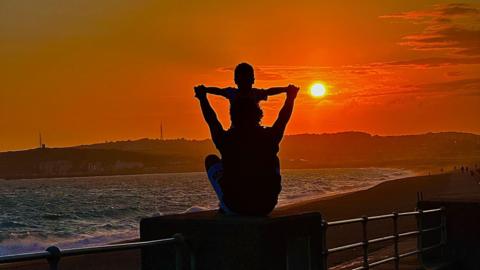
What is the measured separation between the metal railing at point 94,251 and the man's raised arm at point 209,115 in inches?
38.0

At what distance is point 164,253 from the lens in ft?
17.6

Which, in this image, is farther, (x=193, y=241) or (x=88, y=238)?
(x=88, y=238)

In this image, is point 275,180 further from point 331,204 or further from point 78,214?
point 78,214

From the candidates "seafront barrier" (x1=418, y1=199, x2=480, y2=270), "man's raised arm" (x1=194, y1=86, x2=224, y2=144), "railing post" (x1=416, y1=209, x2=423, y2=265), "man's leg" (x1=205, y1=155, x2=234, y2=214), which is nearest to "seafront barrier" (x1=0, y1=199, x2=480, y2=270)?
"man's leg" (x1=205, y1=155, x2=234, y2=214)

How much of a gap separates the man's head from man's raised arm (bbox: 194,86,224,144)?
14 cm

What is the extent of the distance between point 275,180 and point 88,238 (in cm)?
3819

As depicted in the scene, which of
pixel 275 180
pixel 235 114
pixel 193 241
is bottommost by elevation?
pixel 193 241

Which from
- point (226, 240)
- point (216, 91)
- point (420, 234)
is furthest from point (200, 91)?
point (420, 234)

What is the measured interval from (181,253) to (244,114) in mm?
1198

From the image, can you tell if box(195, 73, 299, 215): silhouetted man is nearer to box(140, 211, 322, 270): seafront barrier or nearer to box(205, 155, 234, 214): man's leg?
box(205, 155, 234, 214): man's leg

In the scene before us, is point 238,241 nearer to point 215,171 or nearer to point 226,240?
point 226,240

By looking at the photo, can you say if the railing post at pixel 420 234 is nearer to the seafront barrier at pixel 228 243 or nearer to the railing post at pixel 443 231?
the railing post at pixel 443 231

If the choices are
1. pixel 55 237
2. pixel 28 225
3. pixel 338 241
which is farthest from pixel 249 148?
pixel 28 225

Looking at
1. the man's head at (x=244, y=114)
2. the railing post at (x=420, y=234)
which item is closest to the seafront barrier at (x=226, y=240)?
the man's head at (x=244, y=114)
